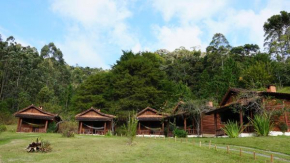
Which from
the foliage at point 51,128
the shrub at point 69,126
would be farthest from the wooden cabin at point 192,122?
the foliage at point 51,128

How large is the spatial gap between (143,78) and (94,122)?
12.5 meters

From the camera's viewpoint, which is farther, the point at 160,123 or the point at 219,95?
the point at 219,95

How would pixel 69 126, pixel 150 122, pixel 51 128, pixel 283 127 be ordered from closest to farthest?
pixel 283 127
pixel 51 128
pixel 150 122
pixel 69 126

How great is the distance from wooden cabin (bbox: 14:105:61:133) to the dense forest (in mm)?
8783

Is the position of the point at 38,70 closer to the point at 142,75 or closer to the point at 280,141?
the point at 142,75

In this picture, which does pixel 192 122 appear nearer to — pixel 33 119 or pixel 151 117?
pixel 151 117

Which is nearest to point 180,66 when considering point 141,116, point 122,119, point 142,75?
point 142,75

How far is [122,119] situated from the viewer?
142 ft

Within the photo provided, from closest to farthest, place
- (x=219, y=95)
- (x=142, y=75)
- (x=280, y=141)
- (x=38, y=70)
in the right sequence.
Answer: (x=280, y=141), (x=219, y=95), (x=142, y=75), (x=38, y=70)

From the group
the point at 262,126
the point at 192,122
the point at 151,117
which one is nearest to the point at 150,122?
the point at 151,117

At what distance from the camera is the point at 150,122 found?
3788 cm

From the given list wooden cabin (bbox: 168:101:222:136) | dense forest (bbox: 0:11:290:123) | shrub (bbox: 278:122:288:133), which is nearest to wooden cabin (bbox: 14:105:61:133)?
dense forest (bbox: 0:11:290:123)

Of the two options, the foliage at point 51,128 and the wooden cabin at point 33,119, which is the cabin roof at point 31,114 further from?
the foliage at point 51,128

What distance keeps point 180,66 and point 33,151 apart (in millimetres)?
55017
